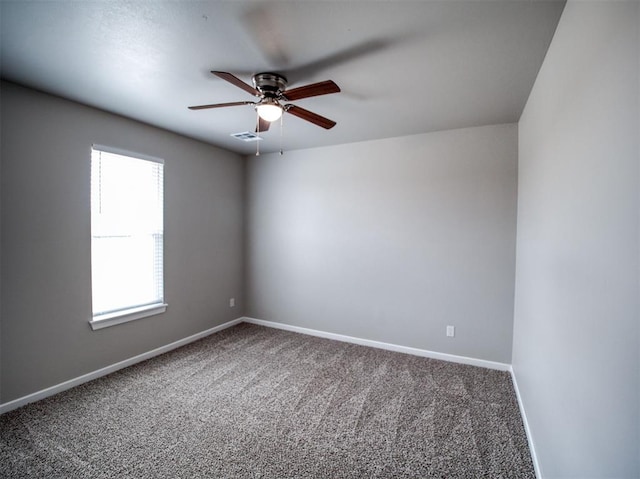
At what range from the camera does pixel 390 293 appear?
3.66m

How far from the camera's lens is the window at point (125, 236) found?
9.50 feet

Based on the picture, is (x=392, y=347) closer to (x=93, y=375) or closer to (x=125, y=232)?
(x=93, y=375)

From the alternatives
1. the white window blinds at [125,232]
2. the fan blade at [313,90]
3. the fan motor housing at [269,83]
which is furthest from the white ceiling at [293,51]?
the white window blinds at [125,232]

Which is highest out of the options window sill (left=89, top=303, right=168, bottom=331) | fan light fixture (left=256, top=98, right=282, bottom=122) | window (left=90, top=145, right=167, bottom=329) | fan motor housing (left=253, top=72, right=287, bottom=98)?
fan motor housing (left=253, top=72, right=287, bottom=98)

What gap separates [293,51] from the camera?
1834 millimetres

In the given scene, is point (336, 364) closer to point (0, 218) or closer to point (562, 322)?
point (562, 322)

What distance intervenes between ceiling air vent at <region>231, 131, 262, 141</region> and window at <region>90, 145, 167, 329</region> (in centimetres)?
92

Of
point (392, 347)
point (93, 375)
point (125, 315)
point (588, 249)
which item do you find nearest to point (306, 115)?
point (588, 249)

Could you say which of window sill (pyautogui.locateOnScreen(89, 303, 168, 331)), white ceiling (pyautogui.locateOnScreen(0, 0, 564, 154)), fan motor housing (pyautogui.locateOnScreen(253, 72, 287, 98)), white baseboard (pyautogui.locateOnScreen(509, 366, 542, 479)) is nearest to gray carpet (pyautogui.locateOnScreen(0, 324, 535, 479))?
white baseboard (pyautogui.locateOnScreen(509, 366, 542, 479))

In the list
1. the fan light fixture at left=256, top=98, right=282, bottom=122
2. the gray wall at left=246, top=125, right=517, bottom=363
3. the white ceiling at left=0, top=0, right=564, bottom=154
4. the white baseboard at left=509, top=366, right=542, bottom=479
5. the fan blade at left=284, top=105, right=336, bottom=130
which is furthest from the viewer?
the gray wall at left=246, top=125, right=517, bottom=363

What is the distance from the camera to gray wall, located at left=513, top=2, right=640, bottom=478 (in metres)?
0.85

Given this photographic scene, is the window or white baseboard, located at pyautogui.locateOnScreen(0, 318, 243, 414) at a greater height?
the window

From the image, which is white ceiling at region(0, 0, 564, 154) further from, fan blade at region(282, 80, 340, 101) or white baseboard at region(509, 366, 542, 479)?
white baseboard at region(509, 366, 542, 479)

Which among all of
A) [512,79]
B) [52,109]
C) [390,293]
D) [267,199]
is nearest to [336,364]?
[390,293]
